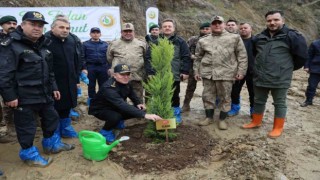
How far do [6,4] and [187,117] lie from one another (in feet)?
27.3

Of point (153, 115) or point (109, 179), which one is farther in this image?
point (153, 115)

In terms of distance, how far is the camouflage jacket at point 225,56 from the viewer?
5.11 metres

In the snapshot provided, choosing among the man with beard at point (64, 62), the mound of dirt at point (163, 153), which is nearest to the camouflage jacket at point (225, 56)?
the mound of dirt at point (163, 153)

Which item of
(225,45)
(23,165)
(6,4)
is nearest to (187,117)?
(225,45)

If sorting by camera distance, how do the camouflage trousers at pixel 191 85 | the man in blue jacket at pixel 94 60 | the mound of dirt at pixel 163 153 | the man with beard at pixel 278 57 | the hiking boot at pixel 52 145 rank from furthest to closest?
the man in blue jacket at pixel 94 60 → the camouflage trousers at pixel 191 85 → the man with beard at pixel 278 57 → the hiking boot at pixel 52 145 → the mound of dirt at pixel 163 153

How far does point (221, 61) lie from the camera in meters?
5.15

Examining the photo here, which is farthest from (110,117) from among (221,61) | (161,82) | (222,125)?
(221,61)

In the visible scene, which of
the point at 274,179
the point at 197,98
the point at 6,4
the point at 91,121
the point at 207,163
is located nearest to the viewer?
the point at 274,179

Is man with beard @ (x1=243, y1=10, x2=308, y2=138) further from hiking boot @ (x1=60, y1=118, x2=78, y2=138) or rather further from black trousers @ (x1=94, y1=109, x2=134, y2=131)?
hiking boot @ (x1=60, y1=118, x2=78, y2=138)

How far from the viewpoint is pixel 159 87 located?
4.36 meters

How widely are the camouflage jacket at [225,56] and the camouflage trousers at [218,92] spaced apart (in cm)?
14

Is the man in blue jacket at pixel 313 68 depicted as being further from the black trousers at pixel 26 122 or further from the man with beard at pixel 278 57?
the black trousers at pixel 26 122

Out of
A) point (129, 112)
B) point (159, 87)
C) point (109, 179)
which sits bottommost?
point (109, 179)

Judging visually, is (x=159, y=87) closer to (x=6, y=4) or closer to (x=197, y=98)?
(x=197, y=98)
